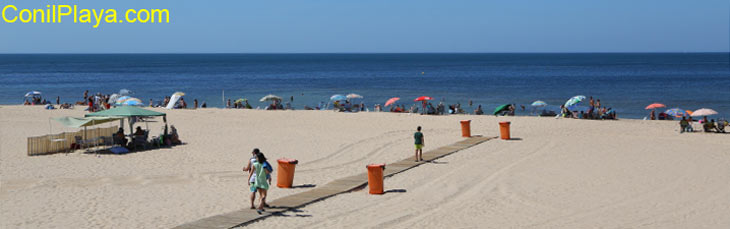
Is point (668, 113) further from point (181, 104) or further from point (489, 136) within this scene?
point (181, 104)

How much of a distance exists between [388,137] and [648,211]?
1263 centimetres

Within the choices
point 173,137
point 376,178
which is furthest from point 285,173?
point 173,137

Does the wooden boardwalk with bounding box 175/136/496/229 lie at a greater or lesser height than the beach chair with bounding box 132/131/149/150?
lesser

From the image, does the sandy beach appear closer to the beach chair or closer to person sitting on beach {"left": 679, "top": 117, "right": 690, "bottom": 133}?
person sitting on beach {"left": 679, "top": 117, "right": 690, "bottom": 133}

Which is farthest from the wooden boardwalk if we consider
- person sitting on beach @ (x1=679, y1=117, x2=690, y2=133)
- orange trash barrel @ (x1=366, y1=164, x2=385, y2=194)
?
person sitting on beach @ (x1=679, y1=117, x2=690, y2=133)

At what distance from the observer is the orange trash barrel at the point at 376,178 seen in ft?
44.4

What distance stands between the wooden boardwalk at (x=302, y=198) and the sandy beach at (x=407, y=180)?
0.33 meters

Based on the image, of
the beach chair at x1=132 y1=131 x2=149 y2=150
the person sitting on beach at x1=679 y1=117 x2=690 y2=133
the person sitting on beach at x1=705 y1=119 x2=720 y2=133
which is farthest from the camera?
the person sitting on beach at x1=679 y1=117 x2=690 y2=133

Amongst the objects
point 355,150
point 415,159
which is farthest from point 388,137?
point 415,159

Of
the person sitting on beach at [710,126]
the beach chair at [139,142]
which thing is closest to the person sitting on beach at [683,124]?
the person sitting on beach at [710,126]

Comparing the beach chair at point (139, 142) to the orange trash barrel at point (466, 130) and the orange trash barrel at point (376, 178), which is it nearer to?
the orange trash barrel at point (376, 178)

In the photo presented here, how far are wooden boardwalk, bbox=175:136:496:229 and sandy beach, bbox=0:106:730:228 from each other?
33 cm

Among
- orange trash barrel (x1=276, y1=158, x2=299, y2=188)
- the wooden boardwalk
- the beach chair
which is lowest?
the wooden boardwalk

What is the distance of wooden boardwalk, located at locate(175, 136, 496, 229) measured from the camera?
11.0 meters
